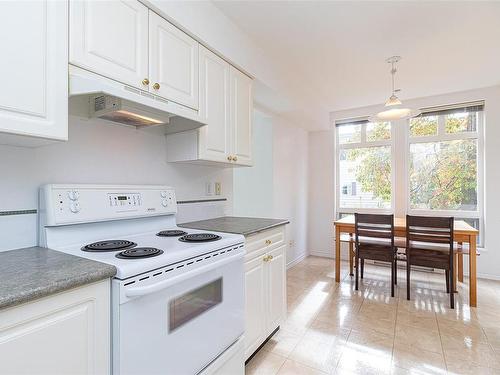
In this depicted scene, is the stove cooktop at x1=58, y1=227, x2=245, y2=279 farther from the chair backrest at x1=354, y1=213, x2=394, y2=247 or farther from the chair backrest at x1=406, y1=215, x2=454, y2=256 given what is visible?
the chair backrest at x1=406, y1=215, x2=454, y2=256

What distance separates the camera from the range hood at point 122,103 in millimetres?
1114

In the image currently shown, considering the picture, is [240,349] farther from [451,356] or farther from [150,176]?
[451,356]

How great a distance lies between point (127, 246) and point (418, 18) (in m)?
2.55

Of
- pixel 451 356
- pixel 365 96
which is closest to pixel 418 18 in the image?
pixel 365 96

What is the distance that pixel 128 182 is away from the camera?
1.66 meters

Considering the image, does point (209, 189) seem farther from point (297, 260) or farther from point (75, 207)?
point (297, 260)

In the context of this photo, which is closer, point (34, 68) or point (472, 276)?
point (34, 68)

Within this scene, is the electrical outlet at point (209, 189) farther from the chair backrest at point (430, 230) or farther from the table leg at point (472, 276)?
the table leg at point (472, 276)

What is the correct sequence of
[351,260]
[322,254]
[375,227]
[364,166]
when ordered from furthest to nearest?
[322,254] < [364,166] < [351,260] < [375,227]

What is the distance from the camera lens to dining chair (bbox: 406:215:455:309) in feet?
8.83

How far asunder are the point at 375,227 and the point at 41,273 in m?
3.05

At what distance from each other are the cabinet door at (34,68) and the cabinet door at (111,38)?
65 mm

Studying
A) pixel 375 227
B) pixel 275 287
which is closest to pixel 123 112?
pixel 275 287

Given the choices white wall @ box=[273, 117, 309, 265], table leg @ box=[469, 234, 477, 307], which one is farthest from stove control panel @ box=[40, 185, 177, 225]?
table leg @ box=[469, 234, 477, 307]
